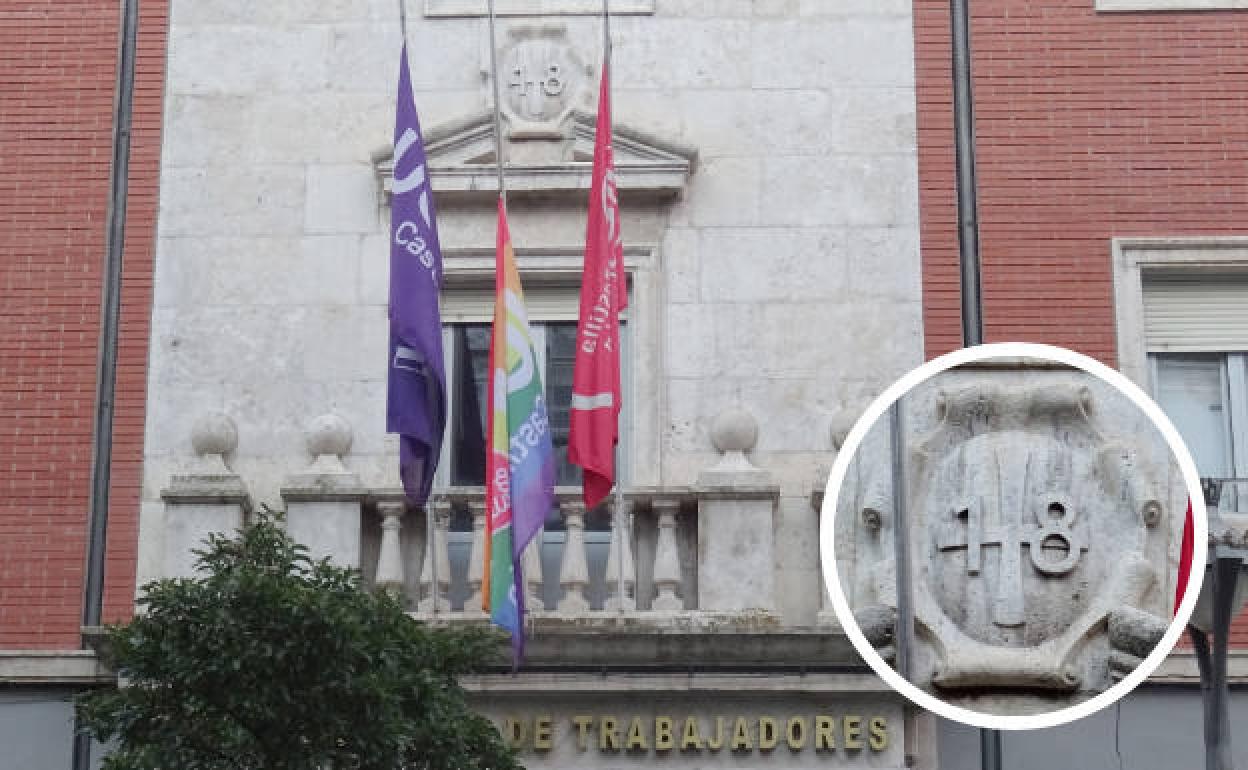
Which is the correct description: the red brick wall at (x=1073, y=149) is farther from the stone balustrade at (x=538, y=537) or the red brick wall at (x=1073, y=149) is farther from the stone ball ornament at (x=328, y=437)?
the stone ball ornament at (x=328, y=437)

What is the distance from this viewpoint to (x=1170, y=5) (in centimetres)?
1527

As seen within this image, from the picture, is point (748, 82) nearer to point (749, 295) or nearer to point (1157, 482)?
point (749, 295)

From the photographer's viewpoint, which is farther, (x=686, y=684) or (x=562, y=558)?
(x=562, y=558)

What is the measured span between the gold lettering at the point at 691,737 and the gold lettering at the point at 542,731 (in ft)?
2.32

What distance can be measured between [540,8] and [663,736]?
4852mm

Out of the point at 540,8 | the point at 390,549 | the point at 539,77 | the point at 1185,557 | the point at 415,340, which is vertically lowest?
the point at 1185,557

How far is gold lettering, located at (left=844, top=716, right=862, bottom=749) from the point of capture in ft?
42.9

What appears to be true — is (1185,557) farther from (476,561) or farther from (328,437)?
(328,437)

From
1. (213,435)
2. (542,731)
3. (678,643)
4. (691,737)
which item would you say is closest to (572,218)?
(213,435)

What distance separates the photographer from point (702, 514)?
44.5ft

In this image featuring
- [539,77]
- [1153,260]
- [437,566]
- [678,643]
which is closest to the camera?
[678,643]

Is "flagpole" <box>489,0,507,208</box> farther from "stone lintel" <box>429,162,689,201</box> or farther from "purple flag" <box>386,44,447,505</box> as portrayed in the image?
"purple flag" <box>386,44,447,505</box>

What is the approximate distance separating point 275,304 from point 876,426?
7.78m

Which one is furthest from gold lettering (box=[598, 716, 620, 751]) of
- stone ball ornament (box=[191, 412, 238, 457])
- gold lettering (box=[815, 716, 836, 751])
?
stone ball ornament (box=[191, 412, 238, 457])
